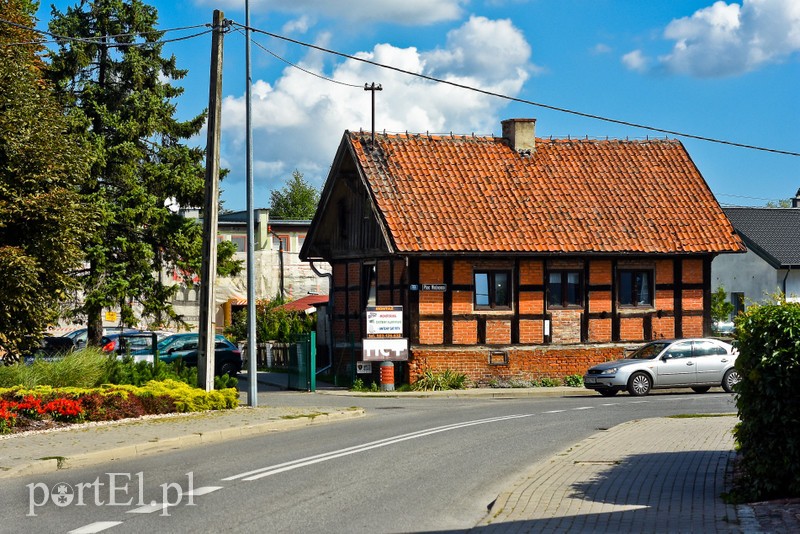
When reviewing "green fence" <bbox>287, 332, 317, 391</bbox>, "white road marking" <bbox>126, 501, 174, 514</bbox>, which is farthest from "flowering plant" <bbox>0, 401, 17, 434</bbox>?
"green fence" <bbox>287, 332, 317, 391</bbox>

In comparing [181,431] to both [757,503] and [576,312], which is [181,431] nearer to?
[757,503]

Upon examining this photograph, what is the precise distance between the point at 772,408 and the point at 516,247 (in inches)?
827

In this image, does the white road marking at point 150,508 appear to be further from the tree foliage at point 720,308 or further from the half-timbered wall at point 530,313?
the tree foliage at point 720,308

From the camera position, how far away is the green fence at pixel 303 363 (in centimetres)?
3112

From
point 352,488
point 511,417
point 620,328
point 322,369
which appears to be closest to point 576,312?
point 620,328

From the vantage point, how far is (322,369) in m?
35.2

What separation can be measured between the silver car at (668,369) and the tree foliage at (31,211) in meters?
13.7

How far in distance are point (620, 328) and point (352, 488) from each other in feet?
73.2

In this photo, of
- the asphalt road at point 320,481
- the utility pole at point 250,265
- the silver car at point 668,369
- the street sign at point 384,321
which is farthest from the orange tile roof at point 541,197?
the asphalt road at point 320,481

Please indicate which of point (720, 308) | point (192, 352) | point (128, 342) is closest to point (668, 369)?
point (192, 352)

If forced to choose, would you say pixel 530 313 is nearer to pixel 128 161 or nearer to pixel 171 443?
pixel 128 161

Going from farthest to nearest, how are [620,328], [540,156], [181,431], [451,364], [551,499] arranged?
1. [540,156]
2. [620,328]
3. [451,364]
4. [181,431]
5. [551,499]

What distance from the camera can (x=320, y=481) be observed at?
1277 cm

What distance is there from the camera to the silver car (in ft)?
94.0
